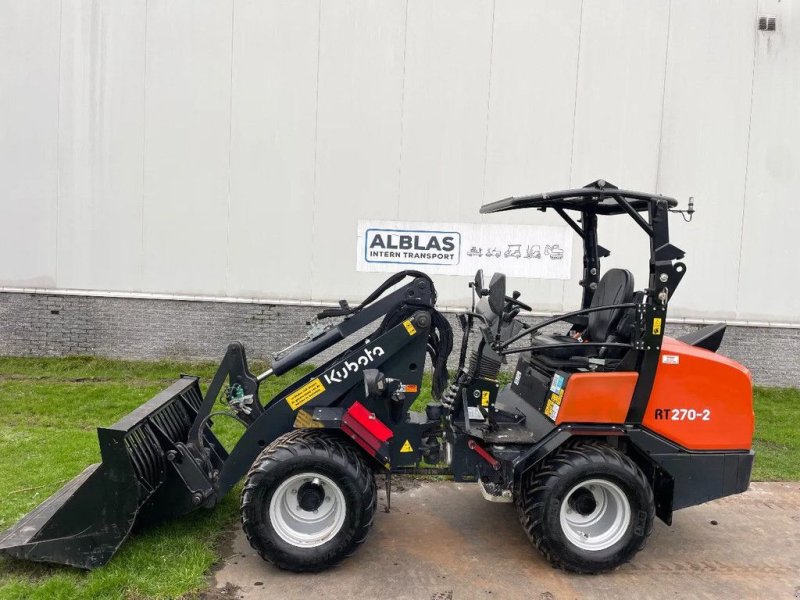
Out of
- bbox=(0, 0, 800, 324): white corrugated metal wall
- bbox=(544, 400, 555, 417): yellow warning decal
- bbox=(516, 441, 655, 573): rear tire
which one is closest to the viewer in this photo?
bbox=(516, 441, 655, 573): rear tire

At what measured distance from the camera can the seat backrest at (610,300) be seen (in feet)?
15.2

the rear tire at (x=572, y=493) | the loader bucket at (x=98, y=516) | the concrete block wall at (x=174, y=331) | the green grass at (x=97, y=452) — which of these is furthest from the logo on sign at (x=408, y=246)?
the loader bucket at (x=98, y=516)

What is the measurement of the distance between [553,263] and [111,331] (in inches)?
275

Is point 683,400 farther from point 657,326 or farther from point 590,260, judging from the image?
point 590,260

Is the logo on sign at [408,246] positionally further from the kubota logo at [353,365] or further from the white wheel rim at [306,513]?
the white wheel rim at [306,513]

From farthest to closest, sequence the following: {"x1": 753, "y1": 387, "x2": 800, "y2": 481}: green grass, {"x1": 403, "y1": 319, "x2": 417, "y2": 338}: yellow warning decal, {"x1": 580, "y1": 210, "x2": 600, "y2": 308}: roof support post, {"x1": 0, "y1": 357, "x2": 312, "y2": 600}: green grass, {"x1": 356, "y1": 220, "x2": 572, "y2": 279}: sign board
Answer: {"x1": 356, "y1": 220, "x2": 572, "y2": 279}: sign board, {"x1": 753, "y1": 387, "x2": 800, "y2": 481}: green grass, {"x1": 580, "y1": 210, "x2": 600, "y2": 308}: roof support post, {"x1": 403, "y1": 319, "x2": 417, "y2": 338}: yellow warning decal, {"x1": 0, "y1": 357, "x2": 312, "y2": 600}: green grass

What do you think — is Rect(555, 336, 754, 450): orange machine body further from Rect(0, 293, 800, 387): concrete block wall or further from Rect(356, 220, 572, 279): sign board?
Rect(0, 293, 800, 387): concrete block wall

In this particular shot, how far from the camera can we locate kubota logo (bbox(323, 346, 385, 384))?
4293 mm

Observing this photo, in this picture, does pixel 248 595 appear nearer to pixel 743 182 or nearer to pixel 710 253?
pixel 710 253

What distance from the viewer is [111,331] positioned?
9.94m

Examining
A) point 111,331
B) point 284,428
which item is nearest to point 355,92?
point 111,331

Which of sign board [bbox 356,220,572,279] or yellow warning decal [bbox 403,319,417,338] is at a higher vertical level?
sign board [bbox 356,220,572,279]

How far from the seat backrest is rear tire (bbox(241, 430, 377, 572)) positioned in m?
2.04

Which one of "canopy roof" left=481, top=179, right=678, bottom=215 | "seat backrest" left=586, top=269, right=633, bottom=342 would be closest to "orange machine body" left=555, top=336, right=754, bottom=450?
"seat backrest" left=586, top=269, right=633, bottom=342
